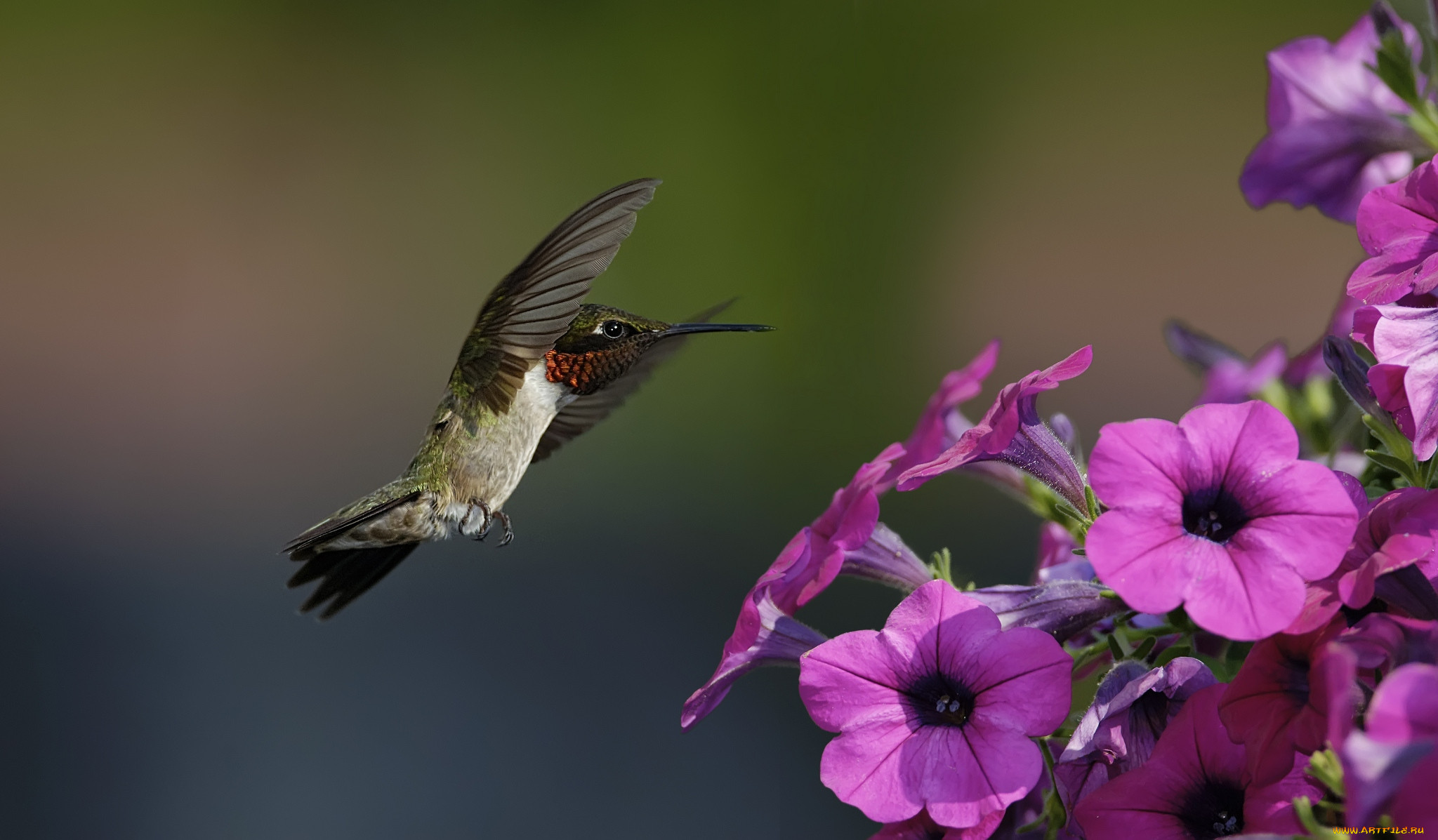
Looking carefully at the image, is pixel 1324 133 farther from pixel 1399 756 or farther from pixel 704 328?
pixel 1399 756

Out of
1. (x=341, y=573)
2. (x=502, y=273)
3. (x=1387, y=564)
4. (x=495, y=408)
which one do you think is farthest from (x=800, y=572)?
(x=502, y=273)

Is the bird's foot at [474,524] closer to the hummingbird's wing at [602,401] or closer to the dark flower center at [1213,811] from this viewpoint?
the hummingbird's wing at [602,401]

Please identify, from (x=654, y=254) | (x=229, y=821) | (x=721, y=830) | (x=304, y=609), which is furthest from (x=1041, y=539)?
(x=654, y=254)

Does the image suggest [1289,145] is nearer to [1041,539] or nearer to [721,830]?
[1041,539]

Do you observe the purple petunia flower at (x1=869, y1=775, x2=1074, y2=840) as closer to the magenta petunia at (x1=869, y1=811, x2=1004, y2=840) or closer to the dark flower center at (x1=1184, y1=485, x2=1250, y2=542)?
the magenta petunia at (x1=869, y1=811, x2=1004, y2=840)

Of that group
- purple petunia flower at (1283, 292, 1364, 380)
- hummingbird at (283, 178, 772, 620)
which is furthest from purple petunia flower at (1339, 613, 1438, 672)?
hummingbird at (283, 178, 772, 620)
